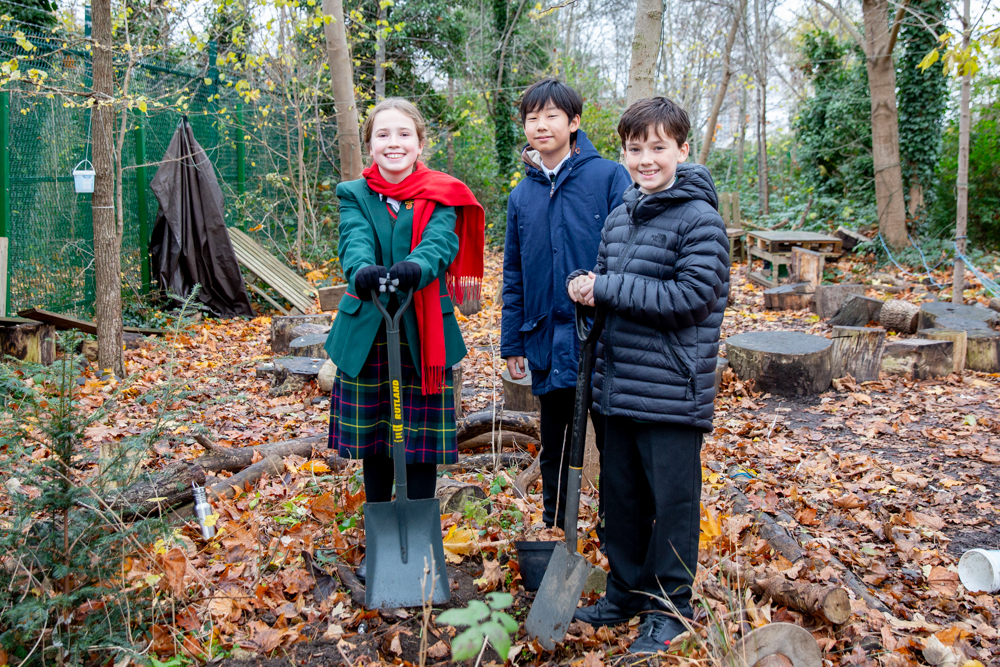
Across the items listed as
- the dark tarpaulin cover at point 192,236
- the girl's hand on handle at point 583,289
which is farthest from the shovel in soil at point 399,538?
the dark tarpaulin cover at point 192,236

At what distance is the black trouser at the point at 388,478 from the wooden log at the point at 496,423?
1192mm

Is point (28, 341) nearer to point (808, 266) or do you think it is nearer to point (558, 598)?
point (558, 598)

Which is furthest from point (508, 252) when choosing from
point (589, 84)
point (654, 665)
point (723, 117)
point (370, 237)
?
point (723, 117)

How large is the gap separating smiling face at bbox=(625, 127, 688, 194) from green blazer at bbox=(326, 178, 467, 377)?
75 centimetres

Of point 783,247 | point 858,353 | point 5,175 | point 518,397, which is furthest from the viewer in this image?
point 783,247

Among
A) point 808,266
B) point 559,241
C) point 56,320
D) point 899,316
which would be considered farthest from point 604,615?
point 808,266

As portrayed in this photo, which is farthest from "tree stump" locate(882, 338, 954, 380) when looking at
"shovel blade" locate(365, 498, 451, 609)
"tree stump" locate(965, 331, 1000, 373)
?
"shovel blade" locate(365, 498, 451, 609)

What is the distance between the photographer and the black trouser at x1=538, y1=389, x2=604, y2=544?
9.32 feet

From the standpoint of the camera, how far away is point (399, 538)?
8.36 ft

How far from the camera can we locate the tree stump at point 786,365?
5.41 m

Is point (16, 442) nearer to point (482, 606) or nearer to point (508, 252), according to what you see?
point (482, 606)

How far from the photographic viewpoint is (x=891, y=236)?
10.9 meters

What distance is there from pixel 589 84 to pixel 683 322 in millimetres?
17192

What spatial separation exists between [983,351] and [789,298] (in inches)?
108
